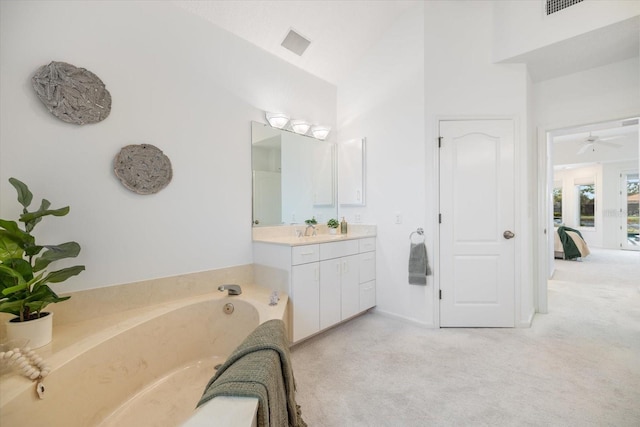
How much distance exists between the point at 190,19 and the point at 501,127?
115 inches

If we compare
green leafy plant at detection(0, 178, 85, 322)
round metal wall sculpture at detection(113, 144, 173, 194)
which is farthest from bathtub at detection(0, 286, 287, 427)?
round metal wall sculpture at detection(113, 144, 173, 194)

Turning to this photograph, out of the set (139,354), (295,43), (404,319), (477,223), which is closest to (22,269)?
(139,354)

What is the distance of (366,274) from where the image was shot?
9.68 feet

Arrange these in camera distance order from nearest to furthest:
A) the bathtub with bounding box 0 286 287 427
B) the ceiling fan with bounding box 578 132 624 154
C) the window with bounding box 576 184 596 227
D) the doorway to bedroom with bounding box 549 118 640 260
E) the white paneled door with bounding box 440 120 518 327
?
the bathtub with bounding box 0 286 287 427, the white paneled door with bounding box 440 120 518 327, the ceiling fan with bounding box 578 132 624 154, the doorway to bedroom with bounding box 549 118 640 260, the window with bounding box 576 184 596 227

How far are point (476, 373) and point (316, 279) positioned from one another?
1.35m

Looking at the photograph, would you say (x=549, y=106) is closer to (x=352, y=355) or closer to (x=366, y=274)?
(x=366, y=274)

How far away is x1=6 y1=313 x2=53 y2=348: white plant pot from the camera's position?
125 centimetres

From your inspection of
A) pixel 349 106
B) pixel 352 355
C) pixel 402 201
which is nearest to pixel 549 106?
pixel 402 201

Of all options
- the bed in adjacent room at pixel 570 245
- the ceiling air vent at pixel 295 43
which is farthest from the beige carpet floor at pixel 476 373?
the bed in adjacent room at pixel 570 245

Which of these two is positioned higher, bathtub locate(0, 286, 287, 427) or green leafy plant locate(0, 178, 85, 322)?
green leafy plant locate(0, 178, 85, 322)

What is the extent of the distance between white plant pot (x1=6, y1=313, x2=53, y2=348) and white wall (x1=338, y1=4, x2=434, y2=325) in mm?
2650

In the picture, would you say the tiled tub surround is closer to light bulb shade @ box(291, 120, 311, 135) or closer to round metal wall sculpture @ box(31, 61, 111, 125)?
round metal wall sculpture @ box(31, 61, 111, 125)

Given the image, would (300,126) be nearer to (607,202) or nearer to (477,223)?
(477,223)

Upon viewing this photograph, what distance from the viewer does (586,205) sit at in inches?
298
